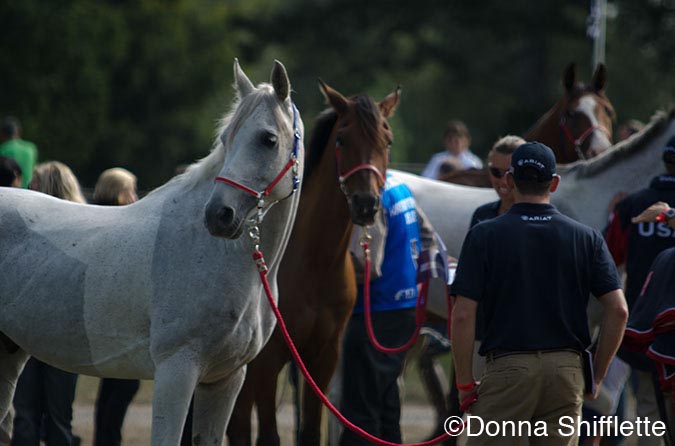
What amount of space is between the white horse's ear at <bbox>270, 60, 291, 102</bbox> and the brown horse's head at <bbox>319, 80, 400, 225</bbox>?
3.78 feet

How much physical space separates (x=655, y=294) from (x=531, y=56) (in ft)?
64.4

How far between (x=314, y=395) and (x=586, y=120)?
3.41 metres

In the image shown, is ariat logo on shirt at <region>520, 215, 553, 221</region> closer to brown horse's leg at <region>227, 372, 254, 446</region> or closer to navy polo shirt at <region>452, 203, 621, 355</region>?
navy polo shirt at <region>452, 203, 621, 355</region>

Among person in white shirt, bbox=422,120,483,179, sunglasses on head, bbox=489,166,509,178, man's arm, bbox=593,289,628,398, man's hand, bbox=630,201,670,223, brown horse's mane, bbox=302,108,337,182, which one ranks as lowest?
man's arm, bbox=593,289,628,398

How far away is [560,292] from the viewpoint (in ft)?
14.0

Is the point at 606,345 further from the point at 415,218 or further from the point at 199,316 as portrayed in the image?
the point at 415,218

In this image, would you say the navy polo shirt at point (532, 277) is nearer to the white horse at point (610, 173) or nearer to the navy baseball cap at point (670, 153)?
the navy baseball cap at point (670, 153)

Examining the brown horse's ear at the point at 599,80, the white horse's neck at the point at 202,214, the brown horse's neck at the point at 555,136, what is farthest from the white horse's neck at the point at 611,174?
the white horse's neck at the point at 202,214

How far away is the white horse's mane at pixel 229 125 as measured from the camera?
4.79 metres

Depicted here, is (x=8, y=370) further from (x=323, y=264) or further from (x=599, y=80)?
(x=599, y=80)

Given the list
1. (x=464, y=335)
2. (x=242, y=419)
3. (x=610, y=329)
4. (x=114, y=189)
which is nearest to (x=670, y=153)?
(x=610, y=329)

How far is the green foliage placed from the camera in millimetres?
22875

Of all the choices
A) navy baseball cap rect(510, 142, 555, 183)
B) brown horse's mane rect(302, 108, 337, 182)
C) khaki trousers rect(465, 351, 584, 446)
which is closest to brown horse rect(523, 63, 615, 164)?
brown horse's mane rect(302, 108, 337, 182)

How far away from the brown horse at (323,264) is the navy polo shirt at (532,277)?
159 centimetres
